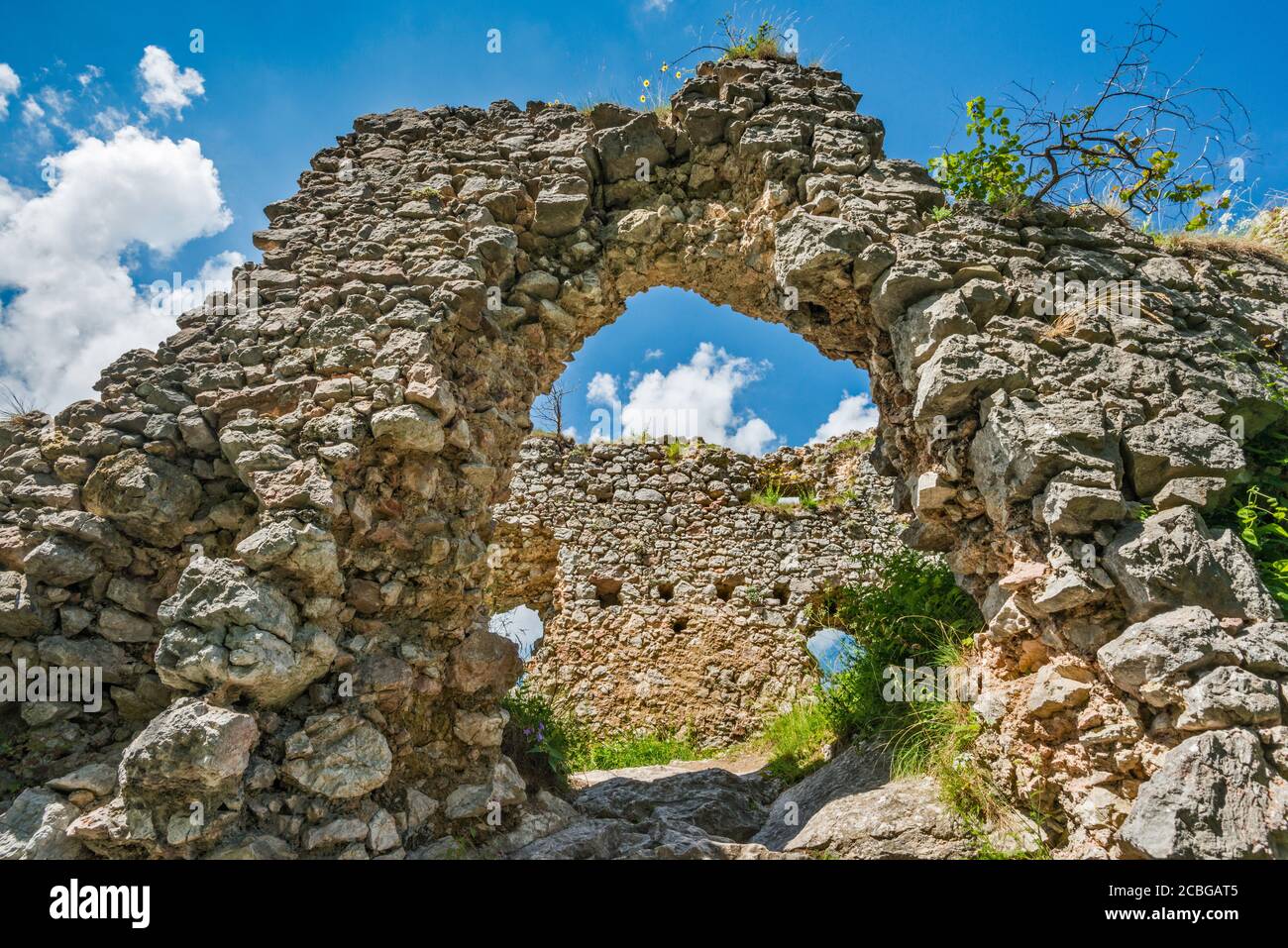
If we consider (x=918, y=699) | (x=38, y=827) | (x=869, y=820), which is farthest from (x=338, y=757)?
(x=918, y=699)

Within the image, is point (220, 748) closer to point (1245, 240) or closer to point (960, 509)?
point (960, 509)

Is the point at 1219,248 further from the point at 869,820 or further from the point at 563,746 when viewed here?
the point at 563,746

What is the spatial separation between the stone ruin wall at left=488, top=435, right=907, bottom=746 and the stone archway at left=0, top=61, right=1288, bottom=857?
444cm

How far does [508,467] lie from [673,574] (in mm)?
4787

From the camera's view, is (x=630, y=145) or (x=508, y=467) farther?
(x=630, y=145)

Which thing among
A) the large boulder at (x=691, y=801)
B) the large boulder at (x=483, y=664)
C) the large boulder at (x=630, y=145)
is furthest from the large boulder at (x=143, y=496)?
the large boulder at (x=630, y=145)

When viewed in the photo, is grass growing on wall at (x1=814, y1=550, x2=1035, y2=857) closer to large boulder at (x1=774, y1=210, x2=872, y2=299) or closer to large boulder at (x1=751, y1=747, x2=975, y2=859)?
large boulder at (x1=751, y1=747, x2=975, y2=859)

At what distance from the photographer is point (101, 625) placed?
3.40 m

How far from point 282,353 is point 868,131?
3.86 m

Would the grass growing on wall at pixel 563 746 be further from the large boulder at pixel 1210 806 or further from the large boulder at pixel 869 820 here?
the large boulder at pixel 1210 806

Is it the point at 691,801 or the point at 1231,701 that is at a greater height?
the point at 1231,701

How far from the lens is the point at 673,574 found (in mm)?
8773

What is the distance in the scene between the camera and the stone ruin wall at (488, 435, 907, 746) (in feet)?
26.6
